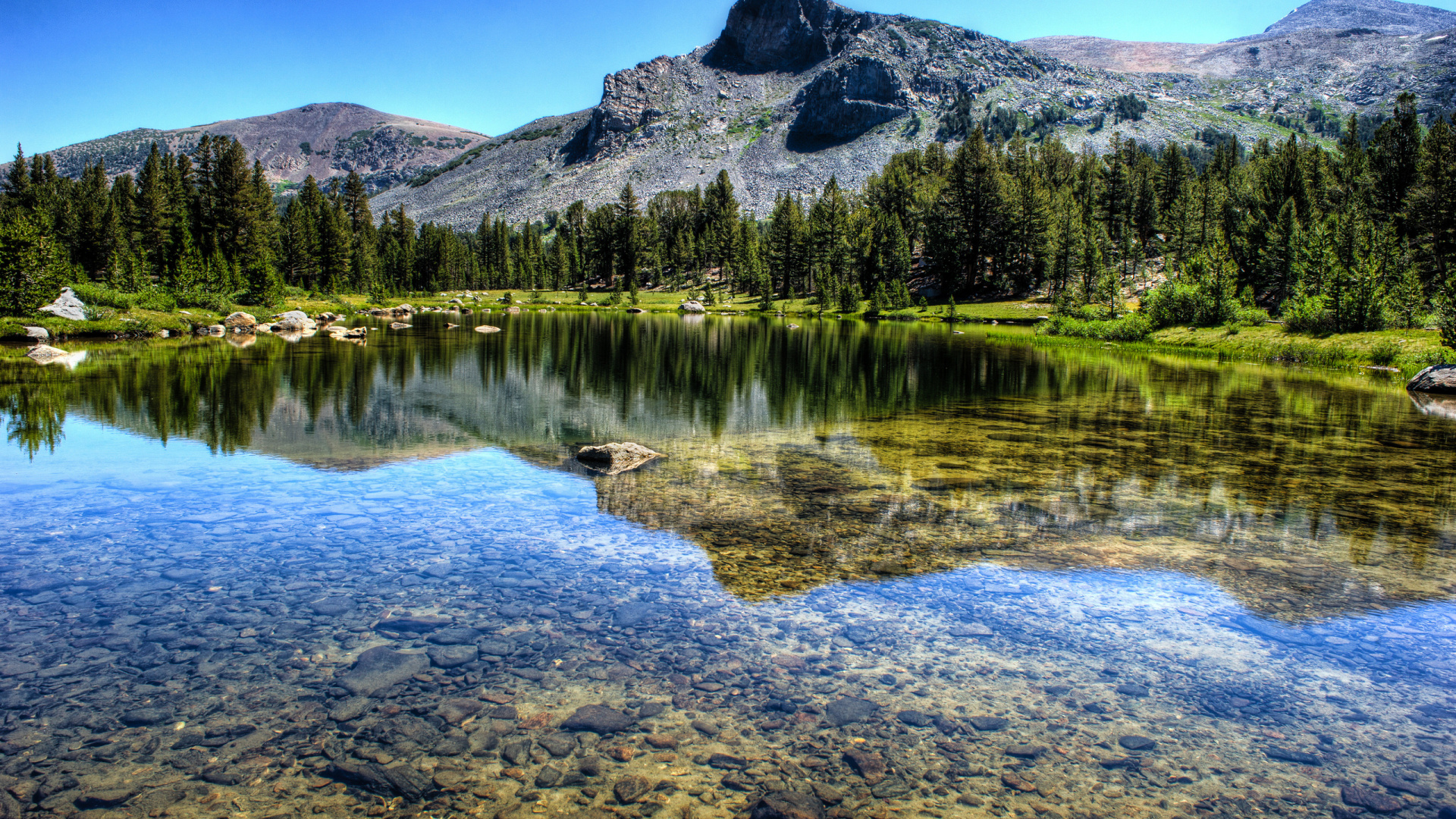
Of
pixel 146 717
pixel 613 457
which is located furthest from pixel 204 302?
pixel 146 717

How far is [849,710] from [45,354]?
49.5 meters

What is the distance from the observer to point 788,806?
5523 mm

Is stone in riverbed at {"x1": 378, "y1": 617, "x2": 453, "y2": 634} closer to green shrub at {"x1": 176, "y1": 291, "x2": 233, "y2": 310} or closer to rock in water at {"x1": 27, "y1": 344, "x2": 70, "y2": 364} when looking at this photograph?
rock in water at {"x1": 27, "y1": 344, "x2": 70, "y2": 364}

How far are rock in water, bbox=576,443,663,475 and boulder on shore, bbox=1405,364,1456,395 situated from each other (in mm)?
39801

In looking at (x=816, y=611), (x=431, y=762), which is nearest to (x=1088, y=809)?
(x=816, y=611)

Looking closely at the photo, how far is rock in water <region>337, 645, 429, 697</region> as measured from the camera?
23.5ft

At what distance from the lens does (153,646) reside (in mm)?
7910

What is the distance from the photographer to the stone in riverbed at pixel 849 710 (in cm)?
676

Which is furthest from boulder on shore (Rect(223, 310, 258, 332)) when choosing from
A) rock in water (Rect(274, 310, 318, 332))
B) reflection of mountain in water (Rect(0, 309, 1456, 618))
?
reflection of mountain in water (Rect(0, 309, 1456, 618))

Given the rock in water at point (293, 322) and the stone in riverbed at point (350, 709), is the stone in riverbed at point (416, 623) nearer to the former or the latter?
the stone in riverbed at point (350, 709)

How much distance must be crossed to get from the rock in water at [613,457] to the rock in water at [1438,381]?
131ft

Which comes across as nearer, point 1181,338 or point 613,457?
point 613,457

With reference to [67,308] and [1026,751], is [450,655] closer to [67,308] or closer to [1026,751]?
[1026,751]

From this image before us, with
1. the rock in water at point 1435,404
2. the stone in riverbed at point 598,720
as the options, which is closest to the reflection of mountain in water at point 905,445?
the rock in water at point 1435,404
